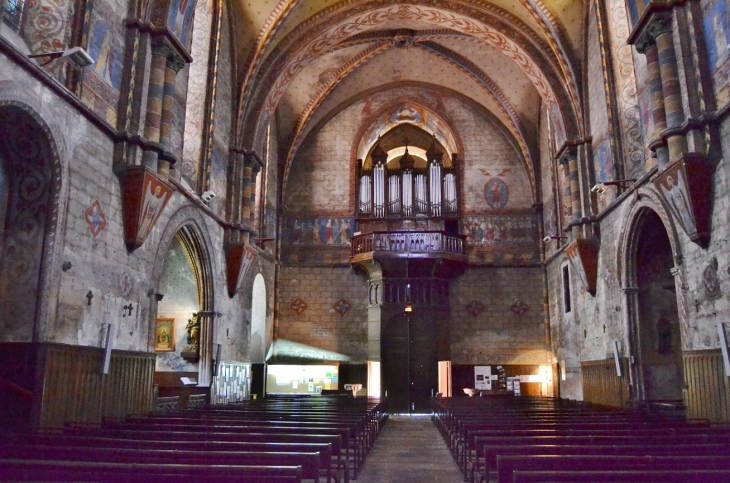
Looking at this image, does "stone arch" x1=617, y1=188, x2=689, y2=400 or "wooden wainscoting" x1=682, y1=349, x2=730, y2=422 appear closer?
"wooden wainscoting" x1=682, y1=349, x2=730, y2=422

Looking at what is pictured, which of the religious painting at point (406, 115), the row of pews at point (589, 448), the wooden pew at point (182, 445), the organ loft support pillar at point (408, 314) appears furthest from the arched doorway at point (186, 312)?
the religious painting at point (406, 115)

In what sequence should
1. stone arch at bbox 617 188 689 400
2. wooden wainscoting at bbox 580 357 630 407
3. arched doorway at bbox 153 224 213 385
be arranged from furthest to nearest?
arched doorway at bbox 153 224 213 385
wooden wainscoting at bbox 580 357 630 407
stone arch at bbox 617 188 689 400

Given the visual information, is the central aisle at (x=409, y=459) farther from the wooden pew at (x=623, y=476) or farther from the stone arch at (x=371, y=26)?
the stone arch at (x=371, y=26)

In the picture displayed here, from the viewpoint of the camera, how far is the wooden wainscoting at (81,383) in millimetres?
9445

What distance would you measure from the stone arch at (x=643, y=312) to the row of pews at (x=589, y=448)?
2.58 metres

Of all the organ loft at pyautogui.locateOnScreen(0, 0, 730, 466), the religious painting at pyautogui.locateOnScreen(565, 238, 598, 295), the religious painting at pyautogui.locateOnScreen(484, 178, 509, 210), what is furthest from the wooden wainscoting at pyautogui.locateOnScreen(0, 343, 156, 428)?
the religious painting at pyautogui.locateOnScreen(484, 178, 509, 210)

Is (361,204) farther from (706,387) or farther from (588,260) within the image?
(706,387)

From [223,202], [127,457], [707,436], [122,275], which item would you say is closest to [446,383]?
[223,202]

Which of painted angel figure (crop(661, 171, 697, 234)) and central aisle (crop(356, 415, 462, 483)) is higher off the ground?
painted angel figure (crop(661, 171, 697, 234))

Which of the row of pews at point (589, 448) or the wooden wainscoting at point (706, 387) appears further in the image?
the wooden wainscoting at point (706, 387)

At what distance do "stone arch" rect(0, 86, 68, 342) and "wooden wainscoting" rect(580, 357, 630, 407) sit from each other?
12.5 m

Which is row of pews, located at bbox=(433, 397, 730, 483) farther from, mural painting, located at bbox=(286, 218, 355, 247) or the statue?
mural painting, located at bbox=(286, 218, 355, 247)

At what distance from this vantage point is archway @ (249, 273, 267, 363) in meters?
22.2

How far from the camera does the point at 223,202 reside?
18484 mm
